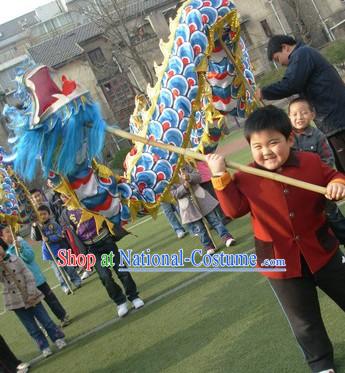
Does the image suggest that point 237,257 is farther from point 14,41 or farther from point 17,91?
point 14,41

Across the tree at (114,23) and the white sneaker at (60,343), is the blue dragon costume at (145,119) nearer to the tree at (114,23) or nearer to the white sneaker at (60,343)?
the white sneaker at (60,343)

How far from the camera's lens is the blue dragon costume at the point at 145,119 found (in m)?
3.62

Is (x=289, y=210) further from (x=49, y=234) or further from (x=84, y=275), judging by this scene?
(x=84, y=275)

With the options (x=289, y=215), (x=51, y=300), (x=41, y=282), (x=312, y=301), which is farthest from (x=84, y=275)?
(x=289, y=215)

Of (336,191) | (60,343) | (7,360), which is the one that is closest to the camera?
(336,191)

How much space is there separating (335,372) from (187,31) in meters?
2.73

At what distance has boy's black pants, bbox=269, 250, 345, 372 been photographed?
2.90m

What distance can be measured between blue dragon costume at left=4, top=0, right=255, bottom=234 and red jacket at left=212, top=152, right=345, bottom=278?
1232mm

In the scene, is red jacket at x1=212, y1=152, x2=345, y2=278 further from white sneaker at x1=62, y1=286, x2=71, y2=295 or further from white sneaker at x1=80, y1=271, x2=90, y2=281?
white sneaker at x1=80, y1=271, x2=90, y2=281

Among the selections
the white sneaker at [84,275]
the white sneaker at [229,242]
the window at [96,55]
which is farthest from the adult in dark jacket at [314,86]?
the window at [96,55]

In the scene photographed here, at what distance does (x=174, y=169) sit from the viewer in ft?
13.8

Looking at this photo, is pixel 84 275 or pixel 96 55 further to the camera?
pixel 96 55

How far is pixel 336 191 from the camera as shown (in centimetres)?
263

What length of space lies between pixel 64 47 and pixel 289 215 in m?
34.3
